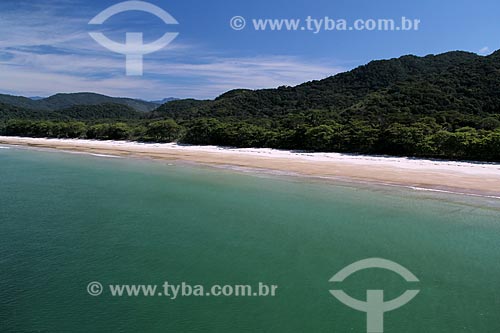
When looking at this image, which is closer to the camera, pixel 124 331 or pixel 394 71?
pixel 124 331

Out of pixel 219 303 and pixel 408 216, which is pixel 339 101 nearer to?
pixel 408 216

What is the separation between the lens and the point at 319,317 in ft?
26.9

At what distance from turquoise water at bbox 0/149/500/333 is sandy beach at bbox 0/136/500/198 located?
7.66 feet

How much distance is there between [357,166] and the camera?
2675 centimetres

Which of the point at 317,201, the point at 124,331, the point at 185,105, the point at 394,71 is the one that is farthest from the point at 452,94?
the point at 185,105

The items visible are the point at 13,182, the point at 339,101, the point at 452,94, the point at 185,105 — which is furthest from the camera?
the point at 185,105

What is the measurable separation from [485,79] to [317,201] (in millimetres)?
41352
